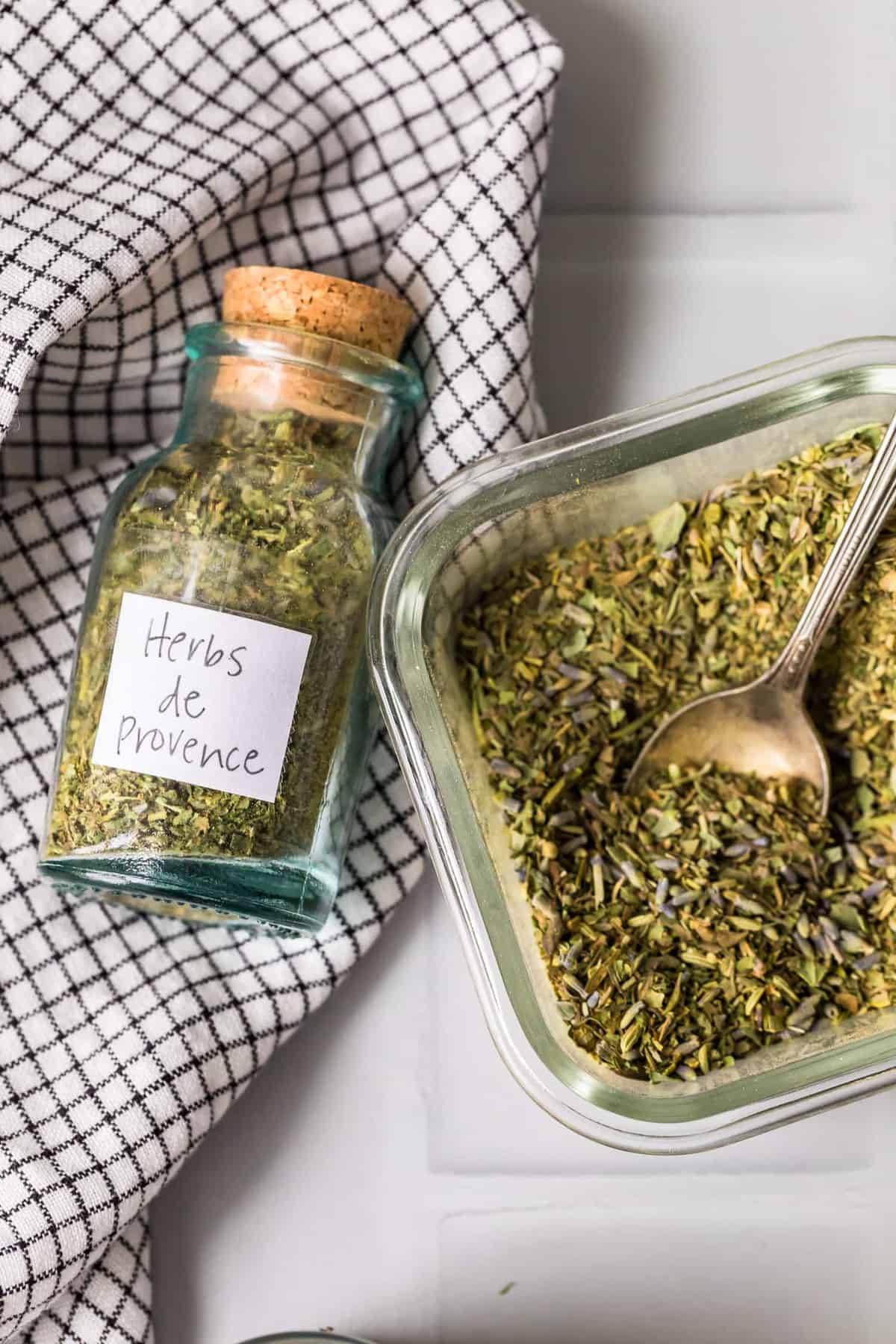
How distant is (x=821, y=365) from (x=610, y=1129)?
49cm

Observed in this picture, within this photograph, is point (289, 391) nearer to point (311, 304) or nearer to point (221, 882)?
point (311, 304)

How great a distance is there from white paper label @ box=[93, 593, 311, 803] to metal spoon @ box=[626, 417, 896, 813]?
10.7 inches

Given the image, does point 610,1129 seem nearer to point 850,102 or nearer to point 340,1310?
point 340,1310

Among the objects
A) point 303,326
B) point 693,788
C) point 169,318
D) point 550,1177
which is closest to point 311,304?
point 303,326

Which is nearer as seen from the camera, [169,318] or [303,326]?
[303,326]

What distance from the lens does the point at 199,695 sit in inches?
27.1

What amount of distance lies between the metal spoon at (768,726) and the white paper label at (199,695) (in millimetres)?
271

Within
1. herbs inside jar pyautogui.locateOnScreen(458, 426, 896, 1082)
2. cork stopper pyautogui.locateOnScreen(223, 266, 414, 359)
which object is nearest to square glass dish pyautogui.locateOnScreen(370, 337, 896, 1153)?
herbs inside jar pyautogui.locateOnScreen(458, 426, 896, 1082)

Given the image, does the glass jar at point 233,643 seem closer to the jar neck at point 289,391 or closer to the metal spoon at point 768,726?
the jar neck at point 289,391

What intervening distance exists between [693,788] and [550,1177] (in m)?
0.32

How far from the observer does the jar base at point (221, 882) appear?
70cm

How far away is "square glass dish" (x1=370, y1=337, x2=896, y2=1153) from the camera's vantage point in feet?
2.28

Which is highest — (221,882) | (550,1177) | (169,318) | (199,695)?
(169,318)

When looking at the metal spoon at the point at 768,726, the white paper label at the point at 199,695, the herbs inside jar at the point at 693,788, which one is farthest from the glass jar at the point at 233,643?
the metal spoon at the point at 768,726
